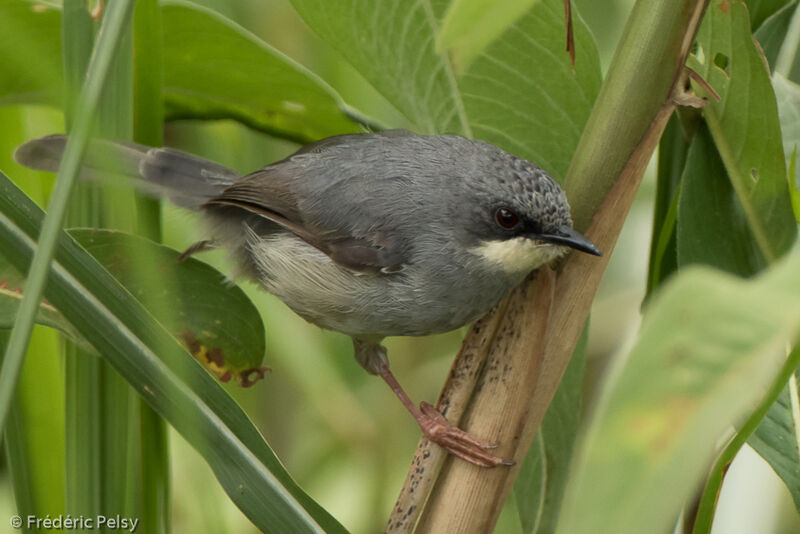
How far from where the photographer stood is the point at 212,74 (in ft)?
4.92

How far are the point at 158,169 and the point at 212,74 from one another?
0.22m

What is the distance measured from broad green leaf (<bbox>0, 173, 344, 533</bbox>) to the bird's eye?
666 mm

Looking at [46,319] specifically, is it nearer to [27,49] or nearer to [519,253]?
[27,49]

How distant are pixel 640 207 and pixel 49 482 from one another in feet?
5.96

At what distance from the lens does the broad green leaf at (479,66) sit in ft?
4.33

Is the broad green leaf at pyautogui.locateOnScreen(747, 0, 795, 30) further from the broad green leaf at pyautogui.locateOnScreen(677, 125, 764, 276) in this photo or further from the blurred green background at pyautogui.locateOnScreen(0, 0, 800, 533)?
the blurred green background at pyautogui.locateOnScreen(0, 0, 800, 533)

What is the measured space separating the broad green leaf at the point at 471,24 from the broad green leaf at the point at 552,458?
3.28 ft

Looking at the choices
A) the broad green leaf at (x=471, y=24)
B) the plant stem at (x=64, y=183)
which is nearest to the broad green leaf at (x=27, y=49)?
the plant stem at (x=64, y=183)

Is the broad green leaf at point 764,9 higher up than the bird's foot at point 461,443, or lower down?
higher up

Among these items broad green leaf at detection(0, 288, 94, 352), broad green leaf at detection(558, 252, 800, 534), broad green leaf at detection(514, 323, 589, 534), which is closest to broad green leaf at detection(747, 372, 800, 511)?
broad green leaf at detection(514, 323, 589, 534)

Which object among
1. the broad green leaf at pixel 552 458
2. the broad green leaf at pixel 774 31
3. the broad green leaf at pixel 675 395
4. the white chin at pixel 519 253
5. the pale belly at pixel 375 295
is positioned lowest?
the broad green leaf at pixel 552 458

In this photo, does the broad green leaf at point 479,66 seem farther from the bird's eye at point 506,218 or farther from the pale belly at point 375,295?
the pale belly at point 375,295

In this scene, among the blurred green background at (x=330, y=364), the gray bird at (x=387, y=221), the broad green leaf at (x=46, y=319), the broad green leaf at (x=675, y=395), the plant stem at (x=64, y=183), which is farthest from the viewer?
the blurred green background at (x=330, y=364)

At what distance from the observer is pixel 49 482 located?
1306 mm
